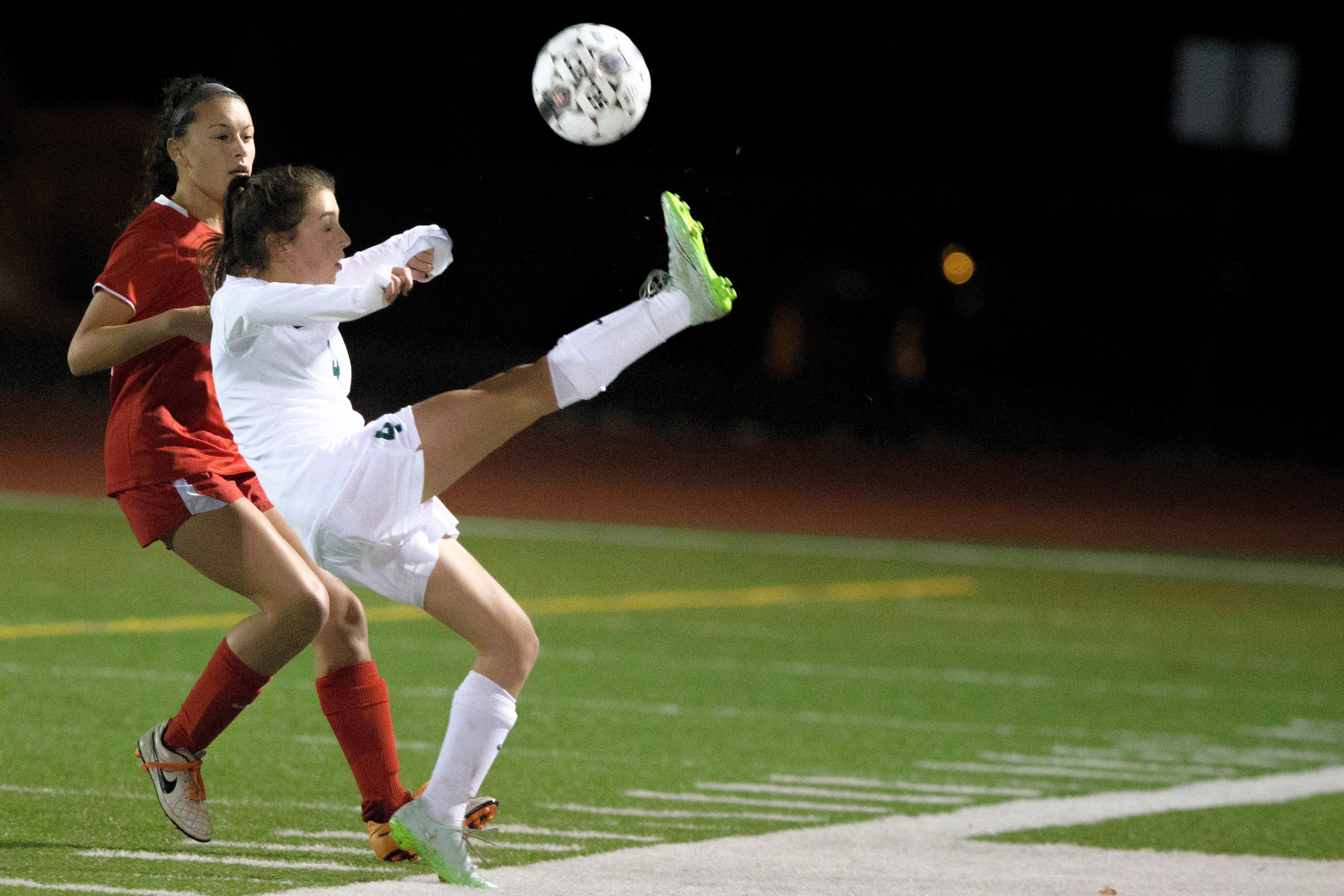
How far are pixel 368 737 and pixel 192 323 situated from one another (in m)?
1.18

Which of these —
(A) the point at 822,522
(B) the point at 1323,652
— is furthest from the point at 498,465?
(B) the point at 1323,652

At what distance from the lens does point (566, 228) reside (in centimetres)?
3588

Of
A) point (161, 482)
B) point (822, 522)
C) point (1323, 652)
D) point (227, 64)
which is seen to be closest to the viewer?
point (161, 482)

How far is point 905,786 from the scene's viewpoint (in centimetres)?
716

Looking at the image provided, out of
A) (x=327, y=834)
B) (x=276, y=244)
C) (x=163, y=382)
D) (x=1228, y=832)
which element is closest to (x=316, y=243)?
(x=276, y=244)

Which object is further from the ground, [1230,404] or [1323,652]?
[1323,652]

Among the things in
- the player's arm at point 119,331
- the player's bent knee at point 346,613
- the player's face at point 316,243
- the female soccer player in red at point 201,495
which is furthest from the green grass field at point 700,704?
the player's face at point 316,243

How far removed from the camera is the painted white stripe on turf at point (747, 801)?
6586 mm

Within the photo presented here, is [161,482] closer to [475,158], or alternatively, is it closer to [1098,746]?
[1098,746]

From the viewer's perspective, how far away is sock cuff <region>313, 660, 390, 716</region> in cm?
520

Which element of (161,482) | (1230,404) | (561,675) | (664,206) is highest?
(664,206)

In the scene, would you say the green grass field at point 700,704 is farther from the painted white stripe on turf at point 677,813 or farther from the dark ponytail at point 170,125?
the dark ponytail at point 170,125

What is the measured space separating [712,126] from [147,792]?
30.0m

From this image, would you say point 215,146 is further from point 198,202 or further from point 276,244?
point 276,244
